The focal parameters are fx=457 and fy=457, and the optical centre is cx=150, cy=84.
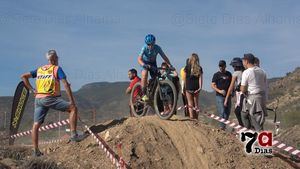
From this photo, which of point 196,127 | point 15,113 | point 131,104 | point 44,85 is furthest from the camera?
point 15,113

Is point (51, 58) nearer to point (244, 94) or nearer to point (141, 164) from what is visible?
point (141, 164)

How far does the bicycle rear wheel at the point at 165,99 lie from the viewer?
8.98m

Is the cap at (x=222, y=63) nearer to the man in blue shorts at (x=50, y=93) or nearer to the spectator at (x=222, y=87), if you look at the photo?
the spectator at (x=222, y=87)

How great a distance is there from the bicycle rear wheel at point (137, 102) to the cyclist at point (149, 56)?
643mm

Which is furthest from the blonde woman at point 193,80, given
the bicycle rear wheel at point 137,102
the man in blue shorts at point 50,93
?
the man in blue shorts at point 50,93

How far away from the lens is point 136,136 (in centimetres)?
834

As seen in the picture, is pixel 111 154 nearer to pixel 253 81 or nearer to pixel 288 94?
pixel 253 81

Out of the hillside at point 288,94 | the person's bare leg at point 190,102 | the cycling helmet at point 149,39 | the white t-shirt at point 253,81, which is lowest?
the hillside at point 288,94

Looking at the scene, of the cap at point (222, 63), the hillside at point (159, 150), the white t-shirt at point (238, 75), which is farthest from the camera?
the cap at point (222, 63)

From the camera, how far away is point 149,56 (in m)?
9.44

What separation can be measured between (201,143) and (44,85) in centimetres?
304

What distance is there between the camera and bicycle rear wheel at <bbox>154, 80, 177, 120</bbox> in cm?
898

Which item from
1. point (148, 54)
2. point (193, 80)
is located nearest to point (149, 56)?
point (148, 54)

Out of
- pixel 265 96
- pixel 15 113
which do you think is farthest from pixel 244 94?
pixel 15 113
